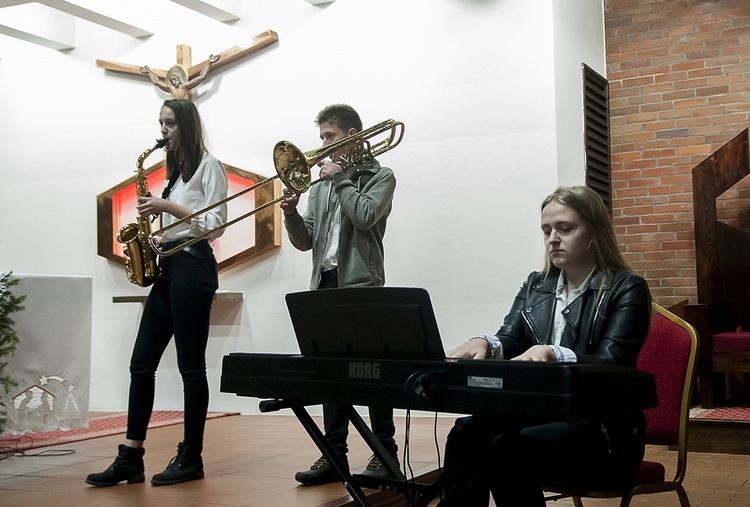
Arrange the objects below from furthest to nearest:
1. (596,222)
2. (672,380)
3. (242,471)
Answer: (242,471), (672,380), (596,222)

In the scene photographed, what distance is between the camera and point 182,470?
9.89 ft

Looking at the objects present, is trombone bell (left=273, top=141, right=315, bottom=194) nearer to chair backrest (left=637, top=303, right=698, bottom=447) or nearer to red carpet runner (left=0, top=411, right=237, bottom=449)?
chair backrest (left=637, top=303, right=698, bottom=447)

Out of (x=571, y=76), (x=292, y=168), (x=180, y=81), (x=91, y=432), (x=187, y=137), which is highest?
(x=180, y=81)

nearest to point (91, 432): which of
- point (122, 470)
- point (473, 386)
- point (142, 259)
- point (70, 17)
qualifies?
point (122, 470)

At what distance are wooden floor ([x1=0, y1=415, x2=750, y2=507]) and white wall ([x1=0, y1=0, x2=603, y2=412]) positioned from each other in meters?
0.81

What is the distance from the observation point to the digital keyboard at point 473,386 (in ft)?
4.74

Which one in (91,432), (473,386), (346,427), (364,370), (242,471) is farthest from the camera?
(91,432)

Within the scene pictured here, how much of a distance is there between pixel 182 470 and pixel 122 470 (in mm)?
198

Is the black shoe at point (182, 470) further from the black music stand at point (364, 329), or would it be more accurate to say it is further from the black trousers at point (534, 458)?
the black trousers at point (534, 458)

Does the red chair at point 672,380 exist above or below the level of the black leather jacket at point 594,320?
below

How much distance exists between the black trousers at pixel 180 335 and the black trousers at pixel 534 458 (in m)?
1.30

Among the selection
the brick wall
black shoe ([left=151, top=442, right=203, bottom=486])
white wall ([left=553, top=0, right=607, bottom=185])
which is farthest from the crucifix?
black shoe ([left=151, top=442, right=203, bottom=486])

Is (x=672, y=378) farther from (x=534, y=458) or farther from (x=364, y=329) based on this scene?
(x=364, y=329)

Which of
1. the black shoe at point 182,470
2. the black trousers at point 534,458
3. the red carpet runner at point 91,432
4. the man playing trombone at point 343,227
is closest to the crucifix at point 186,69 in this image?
the red carpet runner at point 91,432
